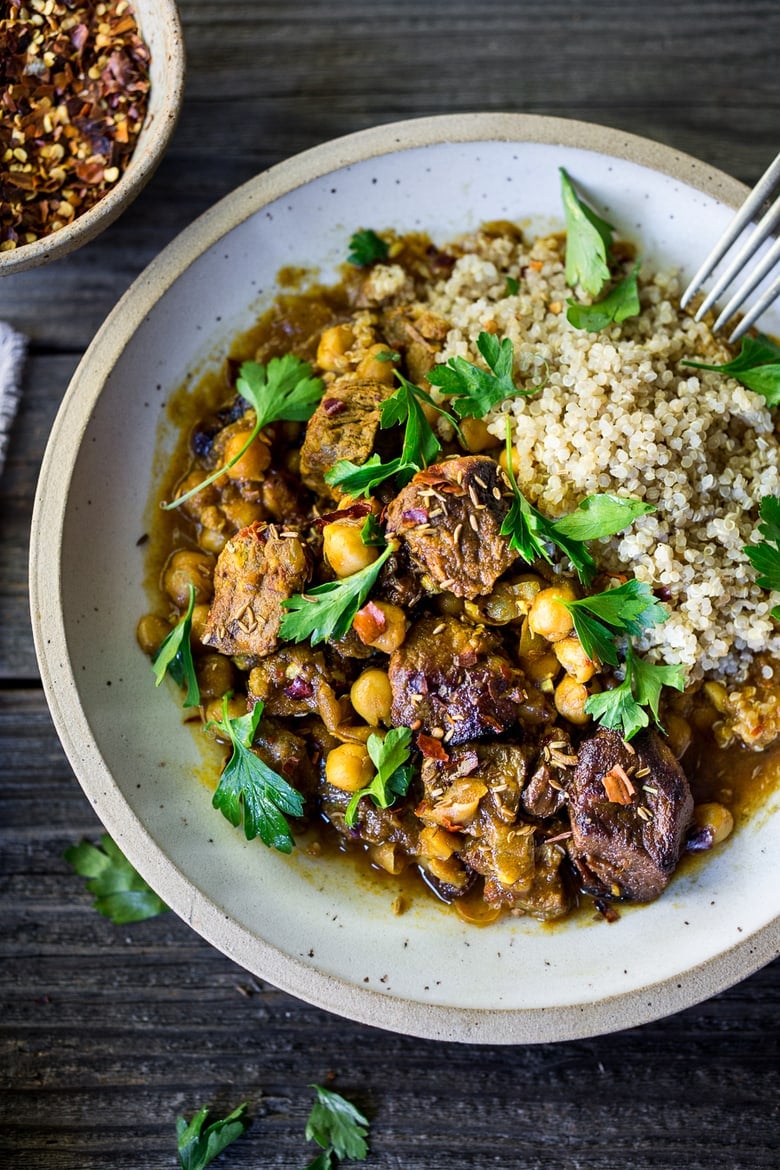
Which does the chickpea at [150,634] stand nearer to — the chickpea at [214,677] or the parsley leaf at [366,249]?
the chickpea at [214,677]

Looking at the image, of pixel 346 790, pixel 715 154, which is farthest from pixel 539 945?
pixel 715 154

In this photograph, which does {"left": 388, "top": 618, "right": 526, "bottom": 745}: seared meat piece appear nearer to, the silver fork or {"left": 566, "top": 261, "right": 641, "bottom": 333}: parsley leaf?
{"left": 566, "top": 261, "right": 641, "bottom": 333}: parsley leaf

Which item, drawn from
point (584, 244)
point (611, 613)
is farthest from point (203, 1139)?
point (584, 244)

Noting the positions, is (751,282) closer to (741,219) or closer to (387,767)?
(741,219)

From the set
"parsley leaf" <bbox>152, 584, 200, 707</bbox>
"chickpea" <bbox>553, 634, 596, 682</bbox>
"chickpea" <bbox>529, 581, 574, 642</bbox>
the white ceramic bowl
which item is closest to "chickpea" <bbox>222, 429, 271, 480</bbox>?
the white ceramic bowl

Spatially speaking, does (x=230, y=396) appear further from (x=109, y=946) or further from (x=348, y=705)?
(x=109, y=946)

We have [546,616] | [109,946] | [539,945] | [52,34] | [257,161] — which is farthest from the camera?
[257,161]
